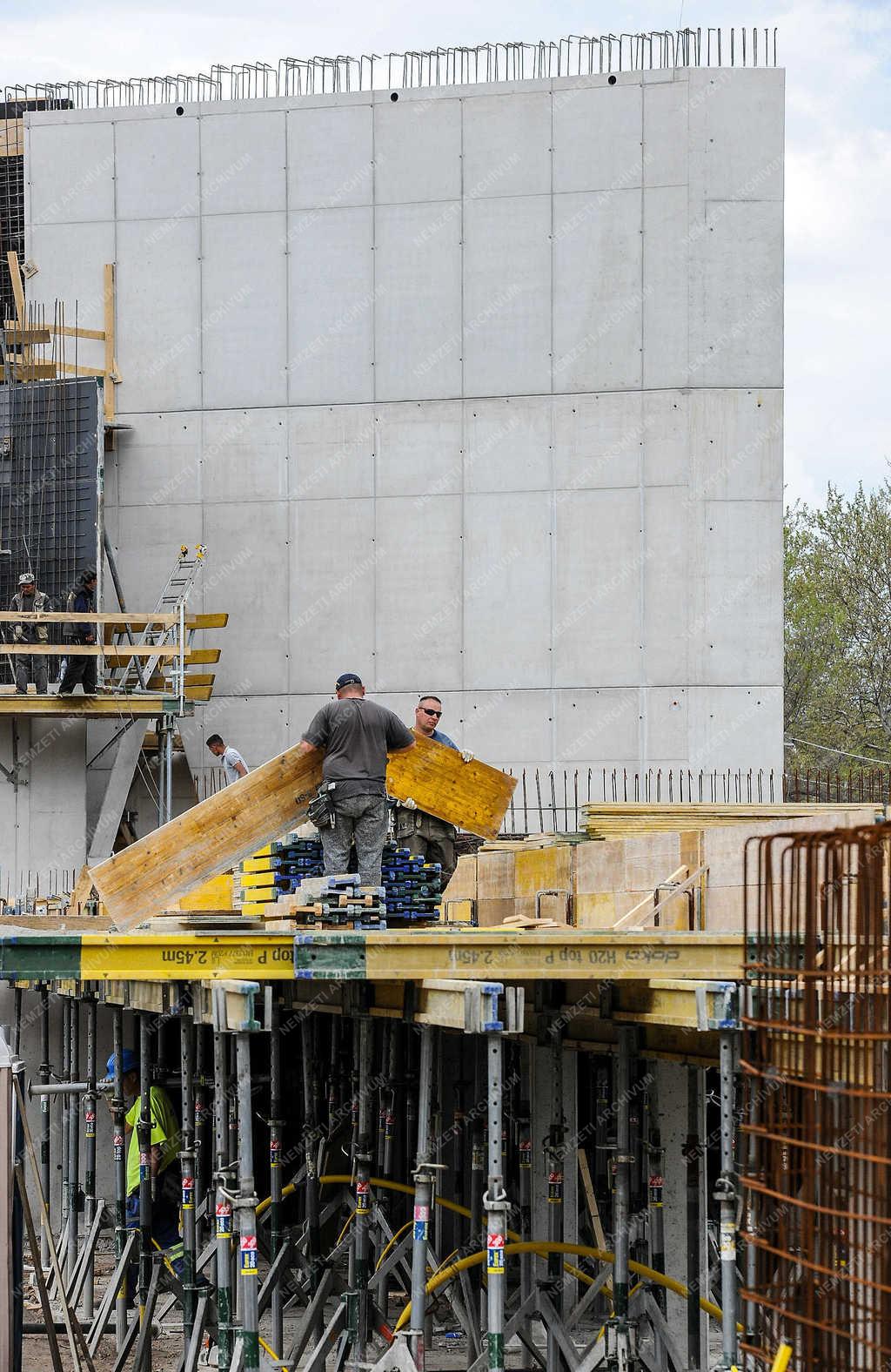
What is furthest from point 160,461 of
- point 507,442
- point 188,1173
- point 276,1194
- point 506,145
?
point 188,1173

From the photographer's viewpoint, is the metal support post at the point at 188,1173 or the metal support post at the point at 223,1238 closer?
the metal support post at the point at 223,1238

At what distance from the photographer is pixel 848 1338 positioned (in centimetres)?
880

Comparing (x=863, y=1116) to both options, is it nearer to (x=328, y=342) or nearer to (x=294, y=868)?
(x=294, y=868)

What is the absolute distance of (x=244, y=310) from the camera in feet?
100

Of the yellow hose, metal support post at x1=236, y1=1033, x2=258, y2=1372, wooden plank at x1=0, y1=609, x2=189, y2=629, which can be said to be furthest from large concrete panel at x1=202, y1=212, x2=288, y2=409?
metal support post at x1=236, y1=1033, x2=258, y2=1372

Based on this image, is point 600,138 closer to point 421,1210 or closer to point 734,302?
point 734,302

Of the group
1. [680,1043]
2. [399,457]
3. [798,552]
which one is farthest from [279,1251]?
[798,552]

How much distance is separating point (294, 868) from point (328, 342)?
57.3 feet

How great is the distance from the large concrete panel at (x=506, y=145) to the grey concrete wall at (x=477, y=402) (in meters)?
0.04

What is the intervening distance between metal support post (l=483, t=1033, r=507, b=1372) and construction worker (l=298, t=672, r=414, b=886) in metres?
3.29

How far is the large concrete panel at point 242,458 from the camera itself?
99.0 ft

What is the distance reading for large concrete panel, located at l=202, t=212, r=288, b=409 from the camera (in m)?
30.4

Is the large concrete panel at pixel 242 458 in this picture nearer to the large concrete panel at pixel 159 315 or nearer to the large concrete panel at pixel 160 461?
the large concrete panel at pixel 160 461

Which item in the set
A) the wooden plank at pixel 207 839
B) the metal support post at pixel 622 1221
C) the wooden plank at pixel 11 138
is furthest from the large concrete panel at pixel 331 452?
the metal support post at pixel 622 1221
